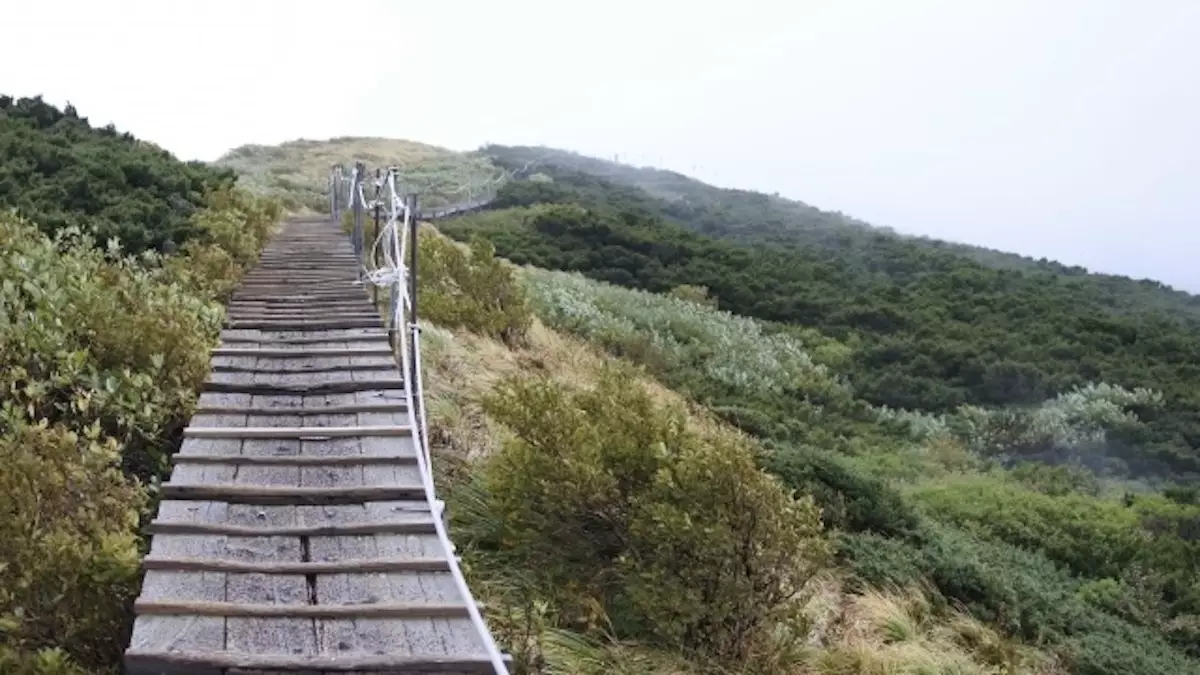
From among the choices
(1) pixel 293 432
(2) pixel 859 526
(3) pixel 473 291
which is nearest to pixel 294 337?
(1) pixel 293 432

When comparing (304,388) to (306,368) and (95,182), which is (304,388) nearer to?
(306,368)

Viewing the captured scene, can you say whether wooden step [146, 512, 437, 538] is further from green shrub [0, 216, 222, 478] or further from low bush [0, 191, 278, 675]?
green shrub [0, 216, 222, 478]

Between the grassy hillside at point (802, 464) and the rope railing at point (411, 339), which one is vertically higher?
the rope railing at point (411, 339)

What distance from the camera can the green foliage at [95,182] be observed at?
9.48 m

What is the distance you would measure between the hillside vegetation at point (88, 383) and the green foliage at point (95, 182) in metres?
0.03

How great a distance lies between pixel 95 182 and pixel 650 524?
30.3ft

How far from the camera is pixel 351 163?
39.9 meters

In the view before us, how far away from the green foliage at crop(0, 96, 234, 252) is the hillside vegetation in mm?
33

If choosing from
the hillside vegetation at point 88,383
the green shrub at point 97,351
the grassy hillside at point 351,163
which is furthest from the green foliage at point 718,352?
the grassy hillside at point 351,163

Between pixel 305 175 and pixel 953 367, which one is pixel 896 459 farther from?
pixel 305 175

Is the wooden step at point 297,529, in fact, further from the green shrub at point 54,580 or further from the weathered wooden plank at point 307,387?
the weathered wooden plank at point 307,387

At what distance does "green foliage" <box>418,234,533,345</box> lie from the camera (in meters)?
11.0

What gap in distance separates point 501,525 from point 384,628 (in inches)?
91.3

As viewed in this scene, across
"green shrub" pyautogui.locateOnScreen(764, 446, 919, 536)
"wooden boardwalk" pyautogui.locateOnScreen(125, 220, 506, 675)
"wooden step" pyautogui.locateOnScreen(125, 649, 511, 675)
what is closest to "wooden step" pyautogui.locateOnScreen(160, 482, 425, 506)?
"wooden boardwalk" pyautogui.locateOnScreen(125, 220, 506, 675)
